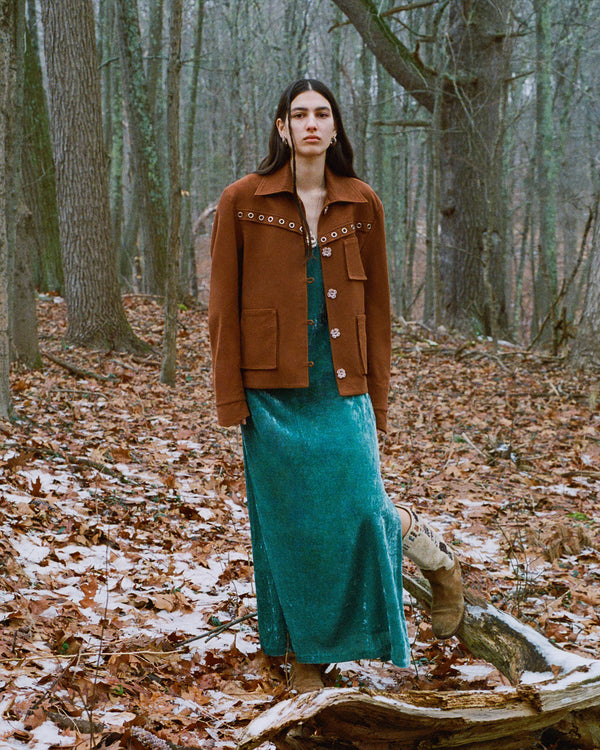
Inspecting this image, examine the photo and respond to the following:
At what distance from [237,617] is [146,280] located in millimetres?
11200

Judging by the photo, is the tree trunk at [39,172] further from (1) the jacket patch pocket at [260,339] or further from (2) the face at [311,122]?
(1) the jacket patch pocket at [260,339]

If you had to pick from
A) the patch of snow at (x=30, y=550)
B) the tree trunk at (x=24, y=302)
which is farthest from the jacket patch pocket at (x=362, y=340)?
the tree trunk at (x=24, y=302)

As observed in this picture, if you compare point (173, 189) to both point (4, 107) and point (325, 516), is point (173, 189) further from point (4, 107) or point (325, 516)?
point (325, 516)

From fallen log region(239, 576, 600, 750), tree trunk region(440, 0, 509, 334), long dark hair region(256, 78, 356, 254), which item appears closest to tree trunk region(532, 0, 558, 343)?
tree trunk region(440, 0, 509, 334)

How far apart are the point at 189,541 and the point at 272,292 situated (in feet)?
7.27

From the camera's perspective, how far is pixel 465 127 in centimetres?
1205

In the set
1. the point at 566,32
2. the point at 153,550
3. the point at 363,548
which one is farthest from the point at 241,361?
the point at 566,32

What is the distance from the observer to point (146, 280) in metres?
14.2

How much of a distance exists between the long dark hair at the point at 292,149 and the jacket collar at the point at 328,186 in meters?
0.03

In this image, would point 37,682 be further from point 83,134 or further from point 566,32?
point 566,32

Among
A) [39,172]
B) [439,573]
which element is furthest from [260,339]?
[39,172]

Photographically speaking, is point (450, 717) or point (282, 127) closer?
point (450, 717)

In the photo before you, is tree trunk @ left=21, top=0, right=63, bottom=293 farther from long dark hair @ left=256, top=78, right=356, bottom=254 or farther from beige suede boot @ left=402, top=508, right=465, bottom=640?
beige suede boot @ left=402, top=508, right=465, bottom=640

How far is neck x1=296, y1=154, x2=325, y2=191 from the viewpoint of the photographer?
2986 mm
